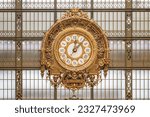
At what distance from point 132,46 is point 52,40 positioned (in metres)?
3.02

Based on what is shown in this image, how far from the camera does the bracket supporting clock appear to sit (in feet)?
99.6

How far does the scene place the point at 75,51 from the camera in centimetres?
3027

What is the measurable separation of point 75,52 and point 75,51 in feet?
0.20

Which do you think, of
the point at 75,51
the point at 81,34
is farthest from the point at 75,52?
the point at 81,34

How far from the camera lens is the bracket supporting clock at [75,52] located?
3034 centimetres

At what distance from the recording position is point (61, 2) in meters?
30.9

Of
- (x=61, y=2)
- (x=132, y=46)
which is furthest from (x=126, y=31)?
(x=61, y=2)

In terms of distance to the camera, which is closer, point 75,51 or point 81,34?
point 75,51

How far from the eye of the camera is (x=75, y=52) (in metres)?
30.3

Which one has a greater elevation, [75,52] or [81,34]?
[81,34]

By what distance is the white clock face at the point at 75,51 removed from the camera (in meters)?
30.3

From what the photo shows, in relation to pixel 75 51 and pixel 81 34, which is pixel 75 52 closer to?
pixel 75 51

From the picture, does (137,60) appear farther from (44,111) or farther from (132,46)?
(44,111)

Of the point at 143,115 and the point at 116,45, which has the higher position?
A: the point at 116,45
